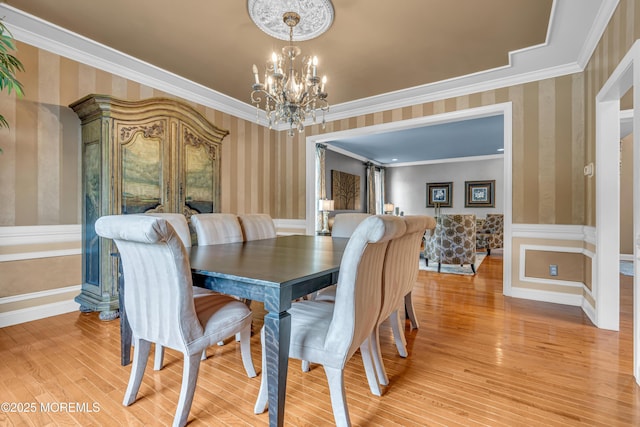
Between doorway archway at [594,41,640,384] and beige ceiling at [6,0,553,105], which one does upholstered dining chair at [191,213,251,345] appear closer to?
beige ceiling at [6,0,553,105]

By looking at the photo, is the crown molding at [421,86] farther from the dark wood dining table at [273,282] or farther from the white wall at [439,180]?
the white wall at [439,180]

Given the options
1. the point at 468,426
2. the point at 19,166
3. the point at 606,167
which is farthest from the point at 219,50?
the point at 606,167

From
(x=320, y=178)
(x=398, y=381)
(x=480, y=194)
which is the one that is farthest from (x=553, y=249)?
(x=480, y=194)

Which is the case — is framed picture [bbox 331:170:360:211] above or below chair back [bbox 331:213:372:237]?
above

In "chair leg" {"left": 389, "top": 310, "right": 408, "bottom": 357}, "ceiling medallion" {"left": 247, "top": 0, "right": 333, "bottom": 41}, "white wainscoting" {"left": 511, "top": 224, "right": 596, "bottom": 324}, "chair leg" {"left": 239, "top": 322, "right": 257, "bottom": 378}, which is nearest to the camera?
"chair leg" {"left": 239, "top": 322, "right": 257, "bottom": 378}

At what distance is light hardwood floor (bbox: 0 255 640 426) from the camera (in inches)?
57.2

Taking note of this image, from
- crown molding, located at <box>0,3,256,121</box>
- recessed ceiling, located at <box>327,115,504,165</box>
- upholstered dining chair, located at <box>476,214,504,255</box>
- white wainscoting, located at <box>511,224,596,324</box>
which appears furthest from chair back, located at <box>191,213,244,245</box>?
upholstered dining chair, located at <box>476,214,504,255</box>

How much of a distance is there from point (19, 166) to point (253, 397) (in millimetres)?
2822

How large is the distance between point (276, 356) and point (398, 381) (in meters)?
0.92

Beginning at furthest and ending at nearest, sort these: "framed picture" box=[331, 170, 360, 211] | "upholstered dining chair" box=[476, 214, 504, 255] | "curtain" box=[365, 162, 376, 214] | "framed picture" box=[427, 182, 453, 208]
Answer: "framed picture" box=[427, 182, 453, 208] < "curtain" box=[365, 162, 376, 214] < "framed picture" box=[331, 170, 360, 211] < "upholstered dining chair" box=[476, 214, 504, 255]

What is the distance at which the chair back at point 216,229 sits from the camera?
7.97ft

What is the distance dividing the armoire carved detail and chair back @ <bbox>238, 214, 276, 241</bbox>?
2.83 feet

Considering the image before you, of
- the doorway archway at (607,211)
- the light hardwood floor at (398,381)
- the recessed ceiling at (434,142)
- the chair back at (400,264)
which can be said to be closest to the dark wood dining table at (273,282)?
the chair back at (400,264)

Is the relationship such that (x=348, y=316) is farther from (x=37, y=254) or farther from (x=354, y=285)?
(x=37, y=254)
